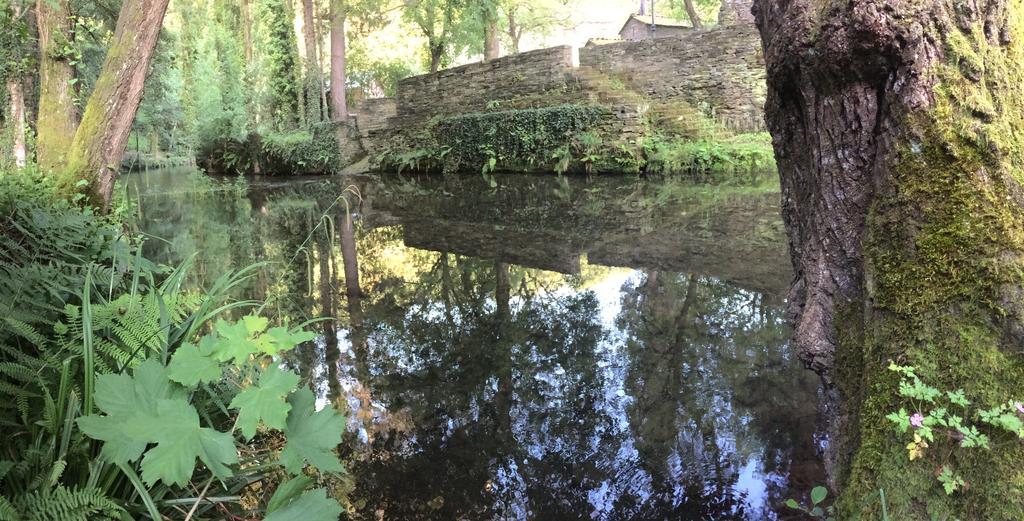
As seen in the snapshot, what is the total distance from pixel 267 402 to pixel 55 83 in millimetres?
6612

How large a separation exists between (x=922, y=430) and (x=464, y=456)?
5.31ft

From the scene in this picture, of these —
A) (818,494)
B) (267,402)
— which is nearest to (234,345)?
(267,402)

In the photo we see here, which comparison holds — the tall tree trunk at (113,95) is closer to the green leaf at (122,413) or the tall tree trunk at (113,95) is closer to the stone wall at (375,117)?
the green leaf at (122,413)

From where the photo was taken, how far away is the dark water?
223 centimetres

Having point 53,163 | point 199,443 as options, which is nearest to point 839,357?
point 199,443

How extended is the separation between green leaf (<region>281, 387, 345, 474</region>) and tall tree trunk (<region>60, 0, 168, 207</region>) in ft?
14.2

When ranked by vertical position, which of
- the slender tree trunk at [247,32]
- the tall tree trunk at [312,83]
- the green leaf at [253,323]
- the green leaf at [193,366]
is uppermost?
the slender tree trunk at [247,32]

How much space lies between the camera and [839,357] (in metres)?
1.79

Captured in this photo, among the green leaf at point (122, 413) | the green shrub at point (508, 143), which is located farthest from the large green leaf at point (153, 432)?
the green shrub at point (508, 143)

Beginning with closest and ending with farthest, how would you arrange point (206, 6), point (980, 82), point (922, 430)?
1. point (922, 430)
2. point (980, 82)
3. point (206, 6)

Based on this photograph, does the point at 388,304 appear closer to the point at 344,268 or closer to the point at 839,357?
the point at 344,268

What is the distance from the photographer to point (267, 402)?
142 cm

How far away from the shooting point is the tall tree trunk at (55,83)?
239 inches

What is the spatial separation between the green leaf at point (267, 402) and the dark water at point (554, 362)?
83cm
